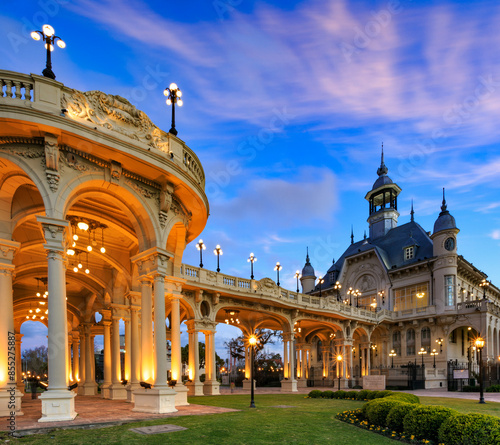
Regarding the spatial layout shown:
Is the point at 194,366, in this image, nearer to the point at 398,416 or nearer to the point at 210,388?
the point at 210,388

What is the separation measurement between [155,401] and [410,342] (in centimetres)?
4432

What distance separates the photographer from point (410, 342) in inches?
1984

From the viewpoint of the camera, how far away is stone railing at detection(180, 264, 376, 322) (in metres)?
30.2

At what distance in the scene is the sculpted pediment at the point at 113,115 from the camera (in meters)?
12.7

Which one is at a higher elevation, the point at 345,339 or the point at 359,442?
the point at 359,442

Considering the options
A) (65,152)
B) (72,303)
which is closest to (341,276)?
(72,303)

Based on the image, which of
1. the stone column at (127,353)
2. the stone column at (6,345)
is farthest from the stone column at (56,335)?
the stone column at (127,353)

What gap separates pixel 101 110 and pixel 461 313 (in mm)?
45421

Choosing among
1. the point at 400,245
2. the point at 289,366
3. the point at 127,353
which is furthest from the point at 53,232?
the point at 400,245

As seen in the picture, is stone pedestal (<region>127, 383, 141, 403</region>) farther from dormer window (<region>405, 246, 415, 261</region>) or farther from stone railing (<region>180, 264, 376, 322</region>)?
dormer window (<region>405, 246, 415, 261</region>)

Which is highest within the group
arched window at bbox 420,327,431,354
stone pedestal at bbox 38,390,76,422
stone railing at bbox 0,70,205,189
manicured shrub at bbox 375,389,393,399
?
stone railing at bbox 0,70,205,189

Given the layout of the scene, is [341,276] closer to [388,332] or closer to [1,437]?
[388,332]

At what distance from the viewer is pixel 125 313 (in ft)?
75.8

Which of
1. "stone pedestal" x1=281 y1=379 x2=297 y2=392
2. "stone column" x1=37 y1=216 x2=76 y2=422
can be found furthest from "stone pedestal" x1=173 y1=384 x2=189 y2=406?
"stone pedestal" x1=281 y1=379 x2=297 y2=392
